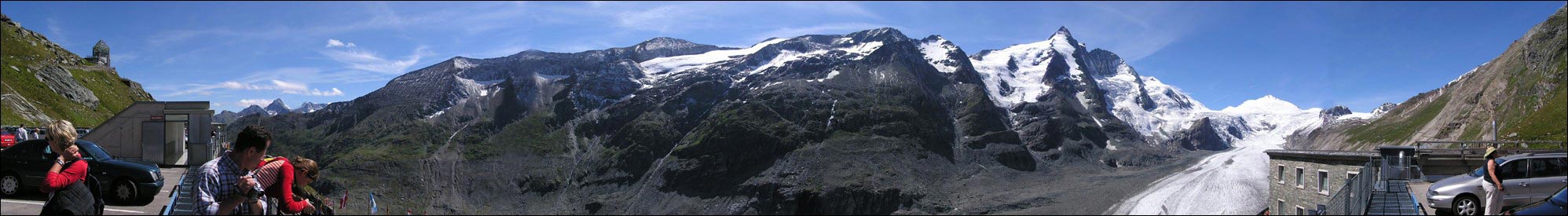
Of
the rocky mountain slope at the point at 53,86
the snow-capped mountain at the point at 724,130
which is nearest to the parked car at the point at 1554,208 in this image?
the rocky mountain slope at the point at 53,86

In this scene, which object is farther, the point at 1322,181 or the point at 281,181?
the point at 1322,181

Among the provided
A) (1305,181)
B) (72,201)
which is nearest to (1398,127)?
→ (1305,181)

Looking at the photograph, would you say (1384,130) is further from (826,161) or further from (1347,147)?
(826,161)

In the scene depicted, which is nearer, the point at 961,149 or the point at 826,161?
the point at 826,161

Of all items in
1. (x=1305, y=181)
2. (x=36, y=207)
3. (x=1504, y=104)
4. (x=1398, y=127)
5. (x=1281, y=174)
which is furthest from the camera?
(x=1398, y=127)

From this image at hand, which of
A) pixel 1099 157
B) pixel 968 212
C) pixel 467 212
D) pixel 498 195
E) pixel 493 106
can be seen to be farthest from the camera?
pixel 493 106

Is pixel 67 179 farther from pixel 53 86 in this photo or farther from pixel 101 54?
pixel 101 54

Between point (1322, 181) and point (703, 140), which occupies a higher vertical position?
point (1322, 181)

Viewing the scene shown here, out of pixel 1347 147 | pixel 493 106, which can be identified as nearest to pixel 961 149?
pixel 1347 147
